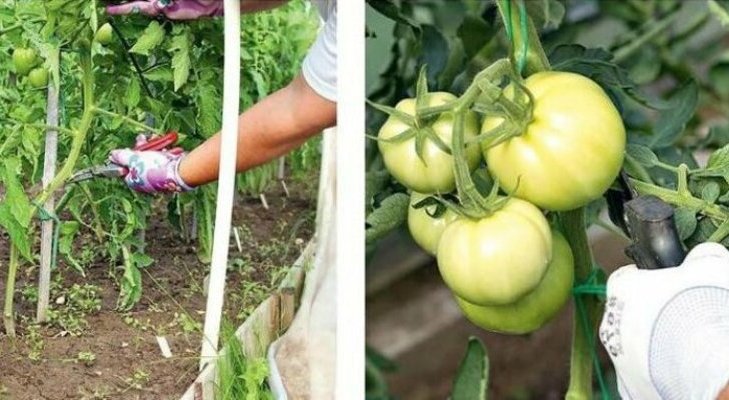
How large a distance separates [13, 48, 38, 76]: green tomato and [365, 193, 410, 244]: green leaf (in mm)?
246

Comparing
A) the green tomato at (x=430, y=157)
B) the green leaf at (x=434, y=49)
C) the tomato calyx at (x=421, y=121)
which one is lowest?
the green leaf at (x=434, y=49)

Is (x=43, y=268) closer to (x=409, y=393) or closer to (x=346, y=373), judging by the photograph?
(x=346, y=373)

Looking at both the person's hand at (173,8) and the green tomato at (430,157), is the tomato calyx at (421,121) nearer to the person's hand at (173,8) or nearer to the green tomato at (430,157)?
the green tomato at (430,157)

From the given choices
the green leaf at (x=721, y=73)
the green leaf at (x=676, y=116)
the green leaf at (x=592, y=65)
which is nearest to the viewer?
the green leaf at (x=592, y=65)

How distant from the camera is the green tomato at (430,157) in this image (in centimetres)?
74

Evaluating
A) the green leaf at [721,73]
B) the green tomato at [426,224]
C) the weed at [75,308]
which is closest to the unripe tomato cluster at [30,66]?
the weed at [75,308]

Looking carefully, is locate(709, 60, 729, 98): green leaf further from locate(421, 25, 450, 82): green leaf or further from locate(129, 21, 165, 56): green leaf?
locate(129, 21, 165, 56): green leaf

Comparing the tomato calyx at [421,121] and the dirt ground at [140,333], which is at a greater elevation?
the tomato calyx at [421,121]

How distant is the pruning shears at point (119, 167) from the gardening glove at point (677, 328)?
262 mm

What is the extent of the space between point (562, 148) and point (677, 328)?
114 millimetres

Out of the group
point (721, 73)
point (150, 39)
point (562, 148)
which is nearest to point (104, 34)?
point (150, 39)

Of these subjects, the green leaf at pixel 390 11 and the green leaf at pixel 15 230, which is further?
the green leaf at pixel 390 11

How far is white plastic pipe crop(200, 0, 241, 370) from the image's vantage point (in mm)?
688

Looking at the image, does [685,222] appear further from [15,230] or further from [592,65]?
[15,230]
